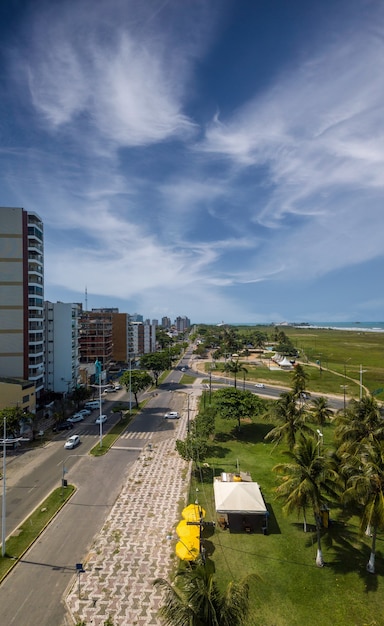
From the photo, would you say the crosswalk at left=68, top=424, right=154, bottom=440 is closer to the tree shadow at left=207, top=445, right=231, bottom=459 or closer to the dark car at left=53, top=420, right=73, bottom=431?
the dark car at left=53, top=420, right=73, bottom=431

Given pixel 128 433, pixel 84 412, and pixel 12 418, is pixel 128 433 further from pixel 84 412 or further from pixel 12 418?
pixel 12 418

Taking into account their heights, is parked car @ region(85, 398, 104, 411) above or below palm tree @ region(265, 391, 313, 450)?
below

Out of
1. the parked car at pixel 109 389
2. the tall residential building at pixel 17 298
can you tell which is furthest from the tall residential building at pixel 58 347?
the parked car at pixel 109 389

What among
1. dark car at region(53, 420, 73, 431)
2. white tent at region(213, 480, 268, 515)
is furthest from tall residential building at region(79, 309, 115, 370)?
white tent at region(213, 480, 268, 515)

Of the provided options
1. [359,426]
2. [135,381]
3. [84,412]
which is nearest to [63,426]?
Result: [84,412]

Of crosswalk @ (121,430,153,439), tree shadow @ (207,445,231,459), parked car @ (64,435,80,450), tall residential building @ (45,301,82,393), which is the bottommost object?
tree shadow @ (207,445,231,459)

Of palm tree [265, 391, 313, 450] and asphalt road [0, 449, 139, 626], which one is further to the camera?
palm tree [265, 391, 313, 450]

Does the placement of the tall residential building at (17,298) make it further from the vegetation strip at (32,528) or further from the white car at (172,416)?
the vegetation strip at (32,528)
